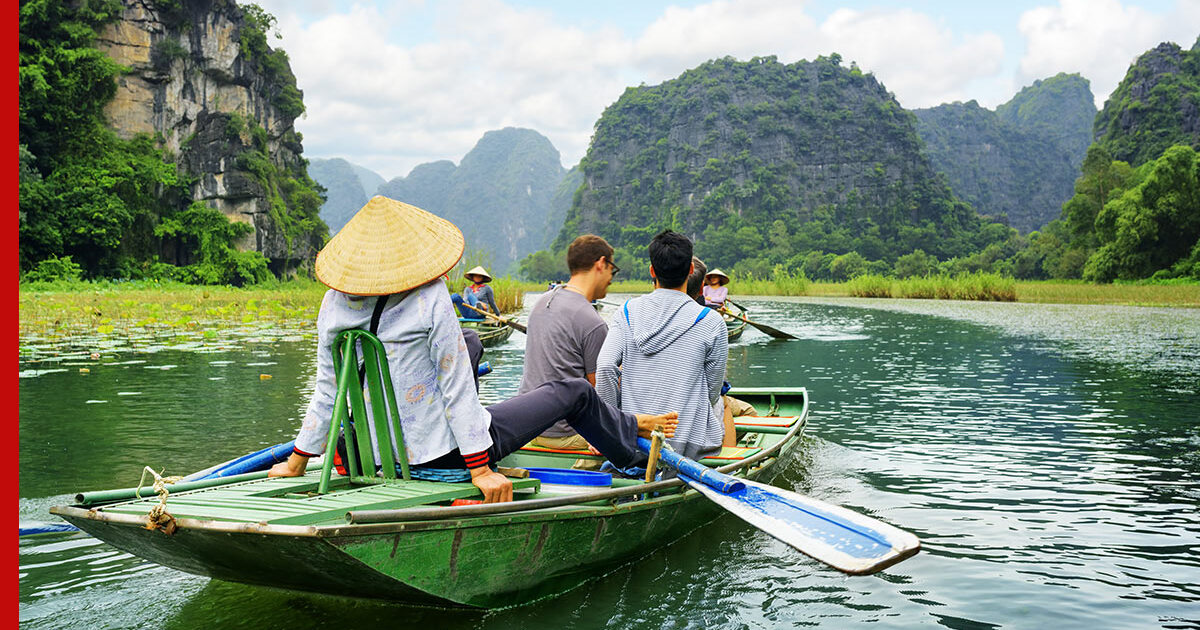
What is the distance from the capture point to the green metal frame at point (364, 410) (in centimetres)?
293

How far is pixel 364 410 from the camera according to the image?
10.00 ft

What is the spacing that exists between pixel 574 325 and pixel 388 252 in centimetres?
120

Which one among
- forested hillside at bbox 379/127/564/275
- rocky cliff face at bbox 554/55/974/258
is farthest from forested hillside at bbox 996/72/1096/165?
forested hillside at bbox 379/127/564/275

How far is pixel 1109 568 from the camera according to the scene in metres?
3.91

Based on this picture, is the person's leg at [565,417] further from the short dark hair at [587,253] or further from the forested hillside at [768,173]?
the forested hillside at [768,173]

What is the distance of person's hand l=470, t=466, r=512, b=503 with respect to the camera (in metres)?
2.99

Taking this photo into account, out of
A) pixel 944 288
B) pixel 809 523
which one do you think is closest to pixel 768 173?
pixel 944 288

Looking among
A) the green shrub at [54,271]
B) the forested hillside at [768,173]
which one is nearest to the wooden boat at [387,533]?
the green shrub at [54,271]

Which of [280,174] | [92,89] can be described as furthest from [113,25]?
[280,174]

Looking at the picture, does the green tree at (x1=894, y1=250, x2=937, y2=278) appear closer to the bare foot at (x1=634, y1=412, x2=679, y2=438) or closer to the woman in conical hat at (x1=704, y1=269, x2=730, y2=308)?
the woman in conical hat at (x1=704, y1=269, x2=730, y2=308)

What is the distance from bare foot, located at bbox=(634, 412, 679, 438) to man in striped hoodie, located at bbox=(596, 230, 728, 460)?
0.06 metres

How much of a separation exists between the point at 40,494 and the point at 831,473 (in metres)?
4.95

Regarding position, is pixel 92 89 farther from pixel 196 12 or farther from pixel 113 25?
pixel 196 12

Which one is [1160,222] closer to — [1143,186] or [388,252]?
[1143,186]
